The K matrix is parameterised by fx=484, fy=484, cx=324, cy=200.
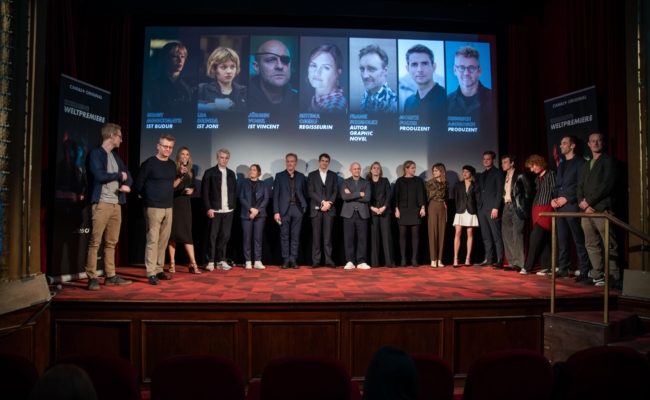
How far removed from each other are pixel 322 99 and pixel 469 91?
2.40 m

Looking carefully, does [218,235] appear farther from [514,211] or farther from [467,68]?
[467,68]

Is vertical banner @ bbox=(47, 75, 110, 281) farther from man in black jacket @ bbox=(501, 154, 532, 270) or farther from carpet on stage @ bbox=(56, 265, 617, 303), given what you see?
man in black jacket @ bbox=(501, 154, 532, 270)

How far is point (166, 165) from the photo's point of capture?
213 inches

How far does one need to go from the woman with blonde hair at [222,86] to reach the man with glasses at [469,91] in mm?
3393

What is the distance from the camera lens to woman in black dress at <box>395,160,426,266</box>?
7.22 metres

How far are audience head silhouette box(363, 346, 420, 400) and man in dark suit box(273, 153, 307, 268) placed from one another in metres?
5.55

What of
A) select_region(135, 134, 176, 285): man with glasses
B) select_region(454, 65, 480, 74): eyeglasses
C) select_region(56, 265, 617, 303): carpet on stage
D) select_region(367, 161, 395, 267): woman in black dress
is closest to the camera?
select_region(56, 265, 617, 303): carpet on stage

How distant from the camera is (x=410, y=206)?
7.23m

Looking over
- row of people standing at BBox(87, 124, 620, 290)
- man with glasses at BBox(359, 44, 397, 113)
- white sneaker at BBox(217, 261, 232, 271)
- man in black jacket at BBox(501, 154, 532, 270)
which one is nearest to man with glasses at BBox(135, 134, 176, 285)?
row of people standing at BBox(87, 124, 620, 290)

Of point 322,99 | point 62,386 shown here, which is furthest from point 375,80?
point 62,386

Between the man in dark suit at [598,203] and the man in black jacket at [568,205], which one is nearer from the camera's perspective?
the man in dark suit at [598,203]

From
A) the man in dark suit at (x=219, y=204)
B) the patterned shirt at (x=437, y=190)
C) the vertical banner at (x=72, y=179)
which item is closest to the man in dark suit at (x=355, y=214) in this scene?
the patterned shirt at (x=437, y=190)

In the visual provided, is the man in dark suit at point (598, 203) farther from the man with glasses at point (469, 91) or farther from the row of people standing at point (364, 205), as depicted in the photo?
the man with glasses at point (469, 91)

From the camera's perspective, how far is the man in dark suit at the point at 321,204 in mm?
7047
